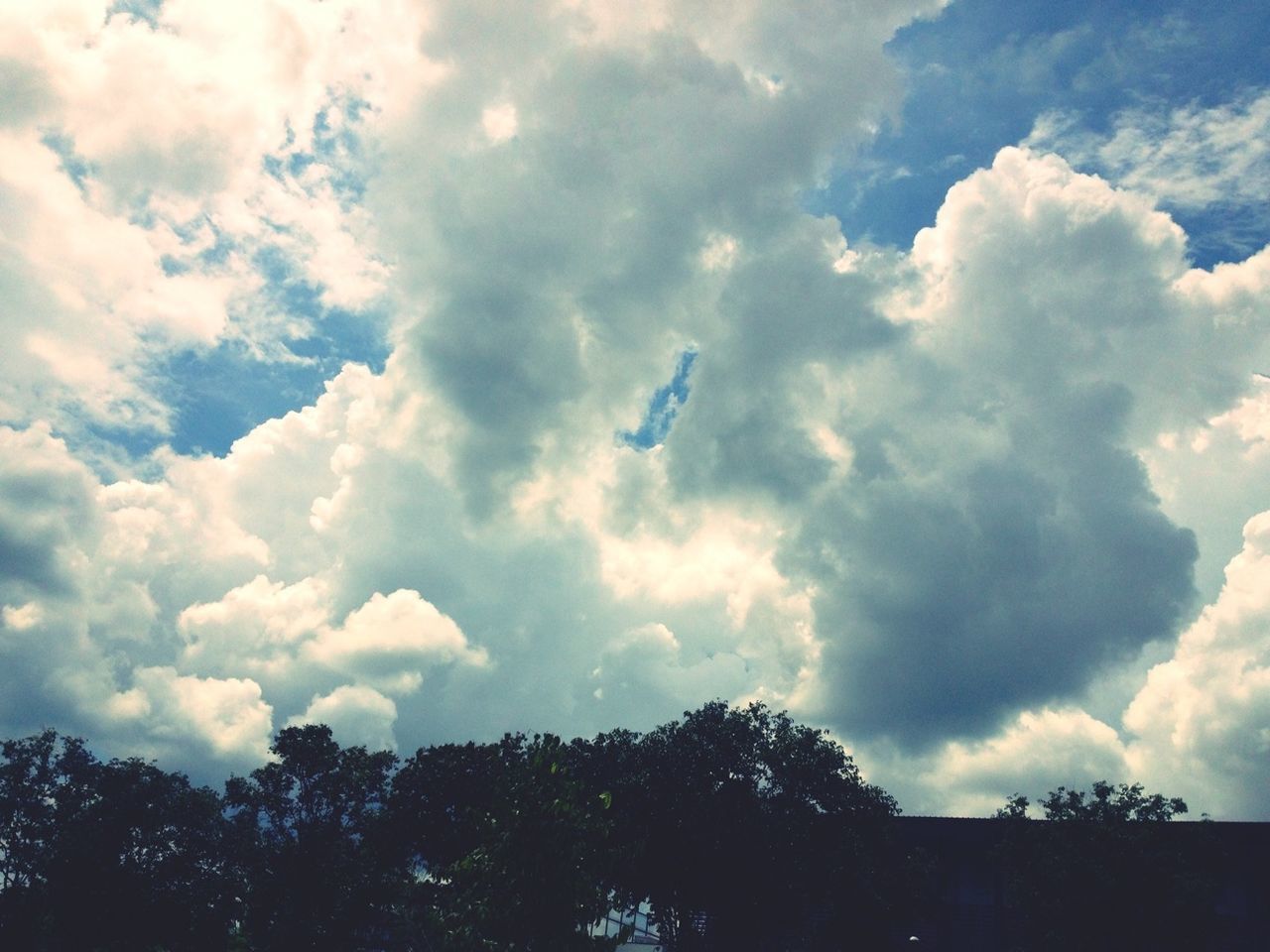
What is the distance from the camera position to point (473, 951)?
22828 millimetres

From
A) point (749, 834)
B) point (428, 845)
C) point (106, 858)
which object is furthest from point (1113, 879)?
point (106, 858)

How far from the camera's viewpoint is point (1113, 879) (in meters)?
38.5

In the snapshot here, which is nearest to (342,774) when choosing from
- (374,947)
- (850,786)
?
(374,947)

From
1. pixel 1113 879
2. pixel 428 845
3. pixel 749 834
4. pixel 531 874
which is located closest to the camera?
pixel 531 874

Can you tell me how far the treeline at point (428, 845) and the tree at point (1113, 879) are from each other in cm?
19

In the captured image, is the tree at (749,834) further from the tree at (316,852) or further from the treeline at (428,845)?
the tree at (316,852)

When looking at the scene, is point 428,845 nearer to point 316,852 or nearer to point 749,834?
point 316,852

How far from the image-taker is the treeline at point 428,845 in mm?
51375

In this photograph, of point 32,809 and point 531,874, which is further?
point 32,809

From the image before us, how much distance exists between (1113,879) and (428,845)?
44756mm

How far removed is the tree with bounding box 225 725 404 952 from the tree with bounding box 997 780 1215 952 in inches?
1507

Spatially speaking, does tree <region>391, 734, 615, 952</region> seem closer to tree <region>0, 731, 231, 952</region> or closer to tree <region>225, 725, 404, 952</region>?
tree <region>225, 725, 404, 952</region>

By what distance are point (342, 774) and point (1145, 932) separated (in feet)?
163

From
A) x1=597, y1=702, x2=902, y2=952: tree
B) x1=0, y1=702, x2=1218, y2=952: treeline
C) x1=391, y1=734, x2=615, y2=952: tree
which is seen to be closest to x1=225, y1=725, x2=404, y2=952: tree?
x1=0, y1=702, x2=1218, y2=952: treeline
